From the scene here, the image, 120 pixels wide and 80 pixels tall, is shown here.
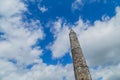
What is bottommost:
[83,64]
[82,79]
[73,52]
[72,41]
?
[82,79]

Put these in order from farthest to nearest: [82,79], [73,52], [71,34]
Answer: [71,34] → [73,52] → [82,79]

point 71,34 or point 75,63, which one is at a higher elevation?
point 71,34

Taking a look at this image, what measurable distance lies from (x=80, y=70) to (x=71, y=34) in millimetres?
3509

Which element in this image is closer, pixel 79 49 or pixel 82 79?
pixel 82 79

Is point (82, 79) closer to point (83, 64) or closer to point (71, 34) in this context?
point (83, 64)

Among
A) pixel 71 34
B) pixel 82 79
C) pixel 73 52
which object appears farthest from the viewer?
pixel 71 34

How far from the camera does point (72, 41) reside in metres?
17.8

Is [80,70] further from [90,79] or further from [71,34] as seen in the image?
[71,34]

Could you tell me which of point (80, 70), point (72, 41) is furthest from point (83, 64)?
point (72, 41)

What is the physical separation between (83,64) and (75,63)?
582 millimetres

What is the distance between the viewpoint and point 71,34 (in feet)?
59.9

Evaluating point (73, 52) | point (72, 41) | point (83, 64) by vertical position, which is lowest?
point (83, 64)

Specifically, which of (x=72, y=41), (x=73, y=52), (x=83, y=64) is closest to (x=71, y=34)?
(x=72, y=41)

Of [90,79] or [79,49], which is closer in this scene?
[90,79]
